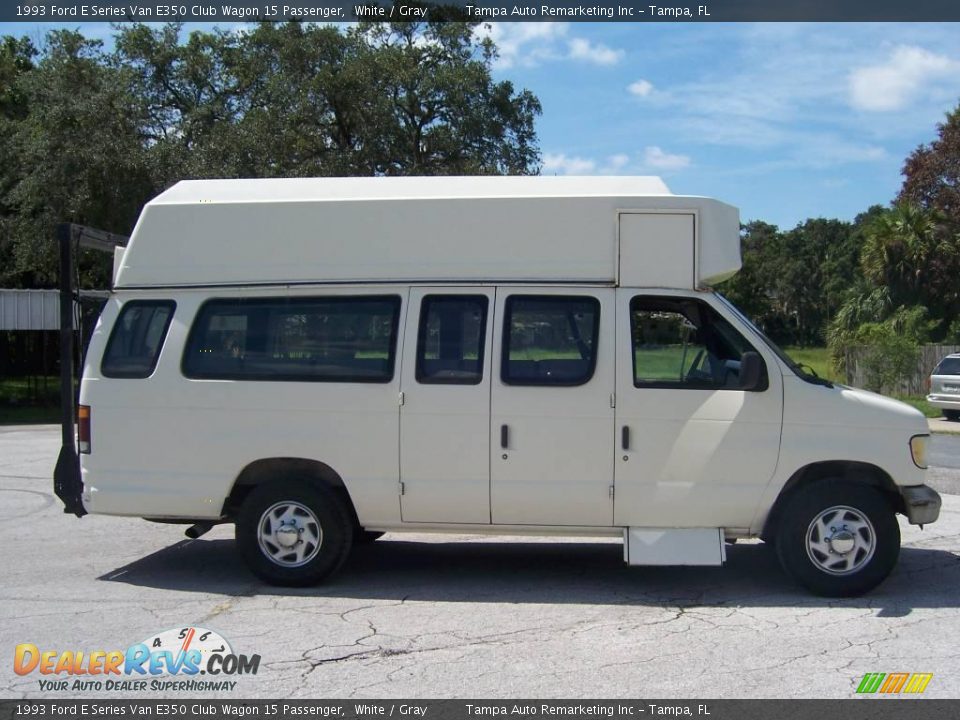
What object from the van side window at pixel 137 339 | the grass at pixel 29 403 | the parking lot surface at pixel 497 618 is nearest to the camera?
the parking lot surface at pixel 497 618

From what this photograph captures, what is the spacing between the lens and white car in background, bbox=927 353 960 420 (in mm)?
21953

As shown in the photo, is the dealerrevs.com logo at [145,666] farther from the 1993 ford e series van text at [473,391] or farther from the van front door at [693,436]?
the van front door at [693,436]

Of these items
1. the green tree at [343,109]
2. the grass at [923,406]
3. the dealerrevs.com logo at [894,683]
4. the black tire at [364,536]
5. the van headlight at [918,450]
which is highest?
the green tree at [343,109]

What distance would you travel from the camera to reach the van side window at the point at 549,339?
684cm

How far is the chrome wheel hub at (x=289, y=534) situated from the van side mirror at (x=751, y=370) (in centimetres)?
314

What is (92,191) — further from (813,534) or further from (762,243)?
(762,243)

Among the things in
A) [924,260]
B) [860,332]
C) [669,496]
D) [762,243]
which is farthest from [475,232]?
[762,243]

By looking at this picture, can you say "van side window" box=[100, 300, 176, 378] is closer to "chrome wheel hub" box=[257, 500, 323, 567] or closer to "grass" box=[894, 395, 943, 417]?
"chrome wheel hub" box=[257, 500, 323, 567]

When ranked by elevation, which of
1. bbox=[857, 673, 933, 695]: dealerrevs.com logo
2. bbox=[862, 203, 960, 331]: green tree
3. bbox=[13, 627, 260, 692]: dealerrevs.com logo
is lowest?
bbox=[13, 627, 260, 692]: dealerrevs.com logo

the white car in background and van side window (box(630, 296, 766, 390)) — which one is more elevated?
van side window (box(630, 296, 766, 390))

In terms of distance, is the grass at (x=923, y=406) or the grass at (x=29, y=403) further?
the grass at (x=29, y=403)

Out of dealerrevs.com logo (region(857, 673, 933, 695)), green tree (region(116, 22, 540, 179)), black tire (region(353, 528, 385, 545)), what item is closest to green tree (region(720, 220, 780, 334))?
green tree (region(116, 22, 540, 179))

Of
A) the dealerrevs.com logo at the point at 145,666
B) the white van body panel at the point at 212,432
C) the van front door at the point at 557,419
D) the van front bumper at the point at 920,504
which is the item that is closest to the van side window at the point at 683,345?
the van front door at the point at 557,419

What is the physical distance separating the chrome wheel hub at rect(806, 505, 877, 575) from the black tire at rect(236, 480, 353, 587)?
10.6ft
